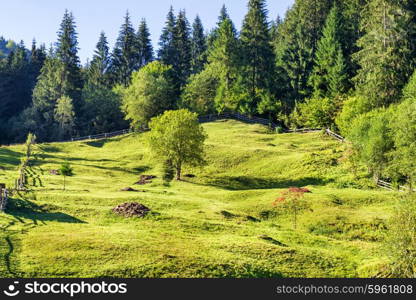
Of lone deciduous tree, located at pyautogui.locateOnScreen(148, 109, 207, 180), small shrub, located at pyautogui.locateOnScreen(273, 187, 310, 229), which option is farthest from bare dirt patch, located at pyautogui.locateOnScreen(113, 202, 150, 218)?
lone deciduous tree, located at pyautogui.locateOnScreen(148, 109, 207, 180)

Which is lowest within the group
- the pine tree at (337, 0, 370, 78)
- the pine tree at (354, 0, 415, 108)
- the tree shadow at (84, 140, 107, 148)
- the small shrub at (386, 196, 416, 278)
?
the small shrub at (386, 196, 416, 278)

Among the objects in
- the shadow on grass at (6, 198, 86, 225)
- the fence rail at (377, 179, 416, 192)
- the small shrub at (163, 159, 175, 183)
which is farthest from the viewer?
the small shrub at (163, 159, 175, 183)

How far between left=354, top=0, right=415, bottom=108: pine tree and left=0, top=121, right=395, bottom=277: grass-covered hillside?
17.5m

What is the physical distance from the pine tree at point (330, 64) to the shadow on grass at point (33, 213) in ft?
251

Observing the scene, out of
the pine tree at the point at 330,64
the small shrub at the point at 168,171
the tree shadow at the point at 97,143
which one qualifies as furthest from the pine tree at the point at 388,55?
the tree shadow at the point at 97,143

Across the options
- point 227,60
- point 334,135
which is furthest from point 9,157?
point 334,135

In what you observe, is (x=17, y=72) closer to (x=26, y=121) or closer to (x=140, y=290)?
(x=26, y=121)

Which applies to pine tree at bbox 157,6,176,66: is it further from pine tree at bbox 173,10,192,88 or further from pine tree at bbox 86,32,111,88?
pine tree at bbox 86,32,111,88

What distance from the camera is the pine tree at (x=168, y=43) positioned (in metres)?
128

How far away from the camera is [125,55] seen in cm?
13575

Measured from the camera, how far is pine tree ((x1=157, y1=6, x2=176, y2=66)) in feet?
422

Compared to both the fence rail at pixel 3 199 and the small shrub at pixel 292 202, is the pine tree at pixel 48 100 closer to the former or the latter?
the fence rail at pixel 3 199

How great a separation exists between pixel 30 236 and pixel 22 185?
72.2ft

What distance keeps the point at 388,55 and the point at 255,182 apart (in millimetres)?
43390
